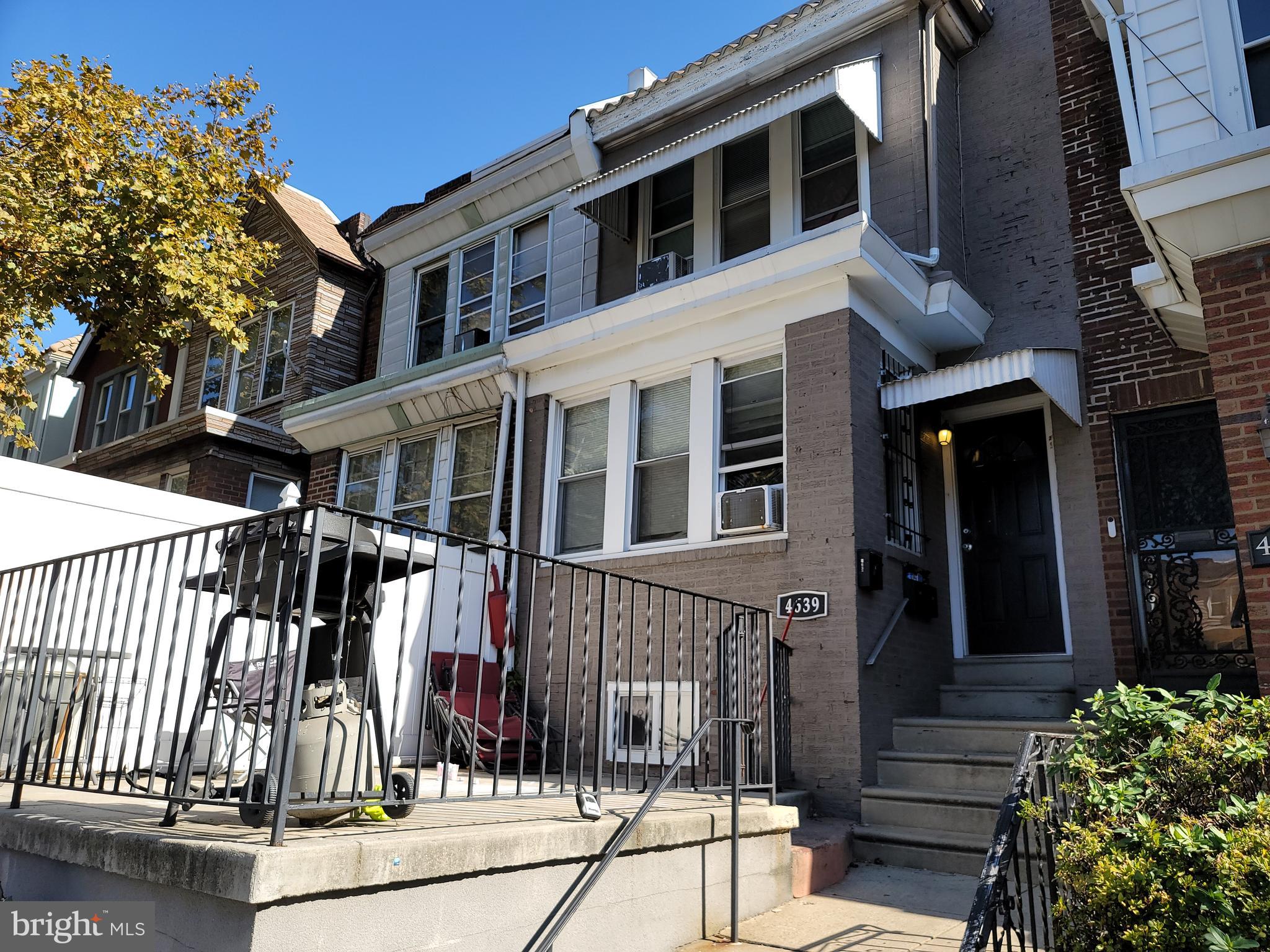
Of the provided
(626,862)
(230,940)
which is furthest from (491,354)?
(230,940)

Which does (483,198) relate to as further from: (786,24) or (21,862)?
(21,862)

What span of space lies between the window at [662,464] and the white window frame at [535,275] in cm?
267

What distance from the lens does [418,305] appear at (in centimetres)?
1272

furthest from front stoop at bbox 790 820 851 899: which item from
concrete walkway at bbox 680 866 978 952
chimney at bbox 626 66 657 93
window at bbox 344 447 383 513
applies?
chimney at bbox 626 66 657 93

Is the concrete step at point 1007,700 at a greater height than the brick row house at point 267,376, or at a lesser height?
lesser

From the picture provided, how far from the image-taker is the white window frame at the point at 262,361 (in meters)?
13.9

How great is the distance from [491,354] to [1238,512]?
691cm

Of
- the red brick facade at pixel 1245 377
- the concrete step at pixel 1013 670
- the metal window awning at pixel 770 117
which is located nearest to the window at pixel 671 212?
the metal window awning at pixel 770 117

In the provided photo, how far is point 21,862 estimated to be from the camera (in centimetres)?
A: 386

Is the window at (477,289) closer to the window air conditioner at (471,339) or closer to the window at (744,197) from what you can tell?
the window air conditioner at (471,339)

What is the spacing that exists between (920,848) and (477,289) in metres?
8.75

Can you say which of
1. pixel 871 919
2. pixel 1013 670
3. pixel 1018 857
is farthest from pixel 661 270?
pixel 1018 857

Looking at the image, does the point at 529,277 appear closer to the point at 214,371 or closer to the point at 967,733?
the point at 214,371

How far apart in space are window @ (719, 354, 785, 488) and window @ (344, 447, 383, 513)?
17.0 feet
